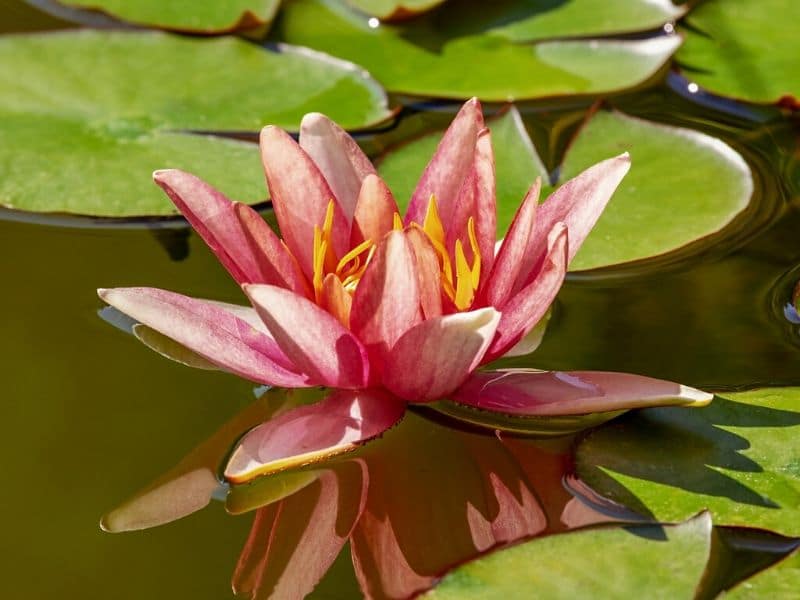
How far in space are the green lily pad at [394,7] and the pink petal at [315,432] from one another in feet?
5.47

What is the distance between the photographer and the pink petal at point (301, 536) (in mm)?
1510

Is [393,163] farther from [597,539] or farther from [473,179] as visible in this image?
[597,539]

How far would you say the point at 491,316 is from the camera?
1511mm

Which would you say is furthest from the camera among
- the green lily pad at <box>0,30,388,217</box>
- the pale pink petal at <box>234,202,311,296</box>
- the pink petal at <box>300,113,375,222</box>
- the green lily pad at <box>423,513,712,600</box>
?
the green lily pad at <box>0,30,388,217</box>

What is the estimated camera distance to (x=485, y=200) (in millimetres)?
1704

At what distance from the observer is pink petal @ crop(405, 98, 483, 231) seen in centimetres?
180

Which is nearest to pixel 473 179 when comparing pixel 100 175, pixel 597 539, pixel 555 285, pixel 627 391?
pixel 555 285

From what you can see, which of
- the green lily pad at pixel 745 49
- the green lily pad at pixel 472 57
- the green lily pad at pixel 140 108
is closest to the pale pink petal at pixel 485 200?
the green lily pad at pixel 140 108

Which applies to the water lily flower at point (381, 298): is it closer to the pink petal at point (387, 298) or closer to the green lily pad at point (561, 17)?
the pink petal at point (387, 298)

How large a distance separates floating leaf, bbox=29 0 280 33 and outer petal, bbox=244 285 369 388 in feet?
5.46

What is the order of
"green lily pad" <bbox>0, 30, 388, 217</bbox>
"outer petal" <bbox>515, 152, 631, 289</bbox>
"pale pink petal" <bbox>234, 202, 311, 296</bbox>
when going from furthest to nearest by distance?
"green lily pad" <bbox>0, 30, 388, 217</bbox>
"outer petal" <bbox>515, 152, 631, 289</bbox>
"pale pink petal" <bbox>234, 202, 311, 296</bbox>

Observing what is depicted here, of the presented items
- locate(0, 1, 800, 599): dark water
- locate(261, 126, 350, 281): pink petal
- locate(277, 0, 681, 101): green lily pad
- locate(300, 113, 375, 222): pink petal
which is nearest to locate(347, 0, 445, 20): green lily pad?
locate(277, 0, 681, 101): green lily pad

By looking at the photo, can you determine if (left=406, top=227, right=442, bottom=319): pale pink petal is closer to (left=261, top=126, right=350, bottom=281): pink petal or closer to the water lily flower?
the water lily flower

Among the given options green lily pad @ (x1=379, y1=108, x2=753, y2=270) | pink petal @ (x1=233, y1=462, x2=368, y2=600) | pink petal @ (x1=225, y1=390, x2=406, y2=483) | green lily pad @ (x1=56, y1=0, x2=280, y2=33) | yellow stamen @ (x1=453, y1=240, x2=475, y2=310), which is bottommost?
Answer: pink petal @ (x1=233, y1=462, x2=368, y2=600)
